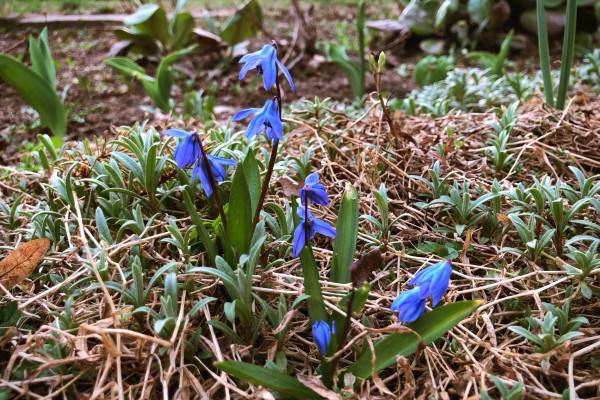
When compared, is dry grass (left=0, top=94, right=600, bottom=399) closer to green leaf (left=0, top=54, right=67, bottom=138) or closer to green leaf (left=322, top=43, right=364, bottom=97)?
green leaf (left=0, top=54, right=67, bottom=138)

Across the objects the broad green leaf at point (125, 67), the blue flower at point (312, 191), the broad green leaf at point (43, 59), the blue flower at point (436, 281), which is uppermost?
the broad green leaf at point (43, 59)

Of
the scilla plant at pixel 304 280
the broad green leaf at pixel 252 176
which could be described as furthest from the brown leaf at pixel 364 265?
the broad green leaf at pixel 252 176

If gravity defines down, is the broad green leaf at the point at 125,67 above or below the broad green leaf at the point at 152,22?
below

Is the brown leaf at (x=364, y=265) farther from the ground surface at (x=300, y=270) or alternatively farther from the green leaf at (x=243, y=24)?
the green leaf at (x=243, y=24)

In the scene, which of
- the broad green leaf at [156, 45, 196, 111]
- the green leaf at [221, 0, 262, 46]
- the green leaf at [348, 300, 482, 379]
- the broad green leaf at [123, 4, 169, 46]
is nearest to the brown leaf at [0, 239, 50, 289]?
the green leaf at [348, 300, 482, 379]

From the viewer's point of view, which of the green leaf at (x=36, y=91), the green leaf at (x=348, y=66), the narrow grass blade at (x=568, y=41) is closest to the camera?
the narrow grass blade at (x=568, y=41)

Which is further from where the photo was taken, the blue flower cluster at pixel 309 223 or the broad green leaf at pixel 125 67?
the broad green leaf at pixel 125 67

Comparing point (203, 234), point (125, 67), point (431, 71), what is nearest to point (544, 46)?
point (431, 71)
